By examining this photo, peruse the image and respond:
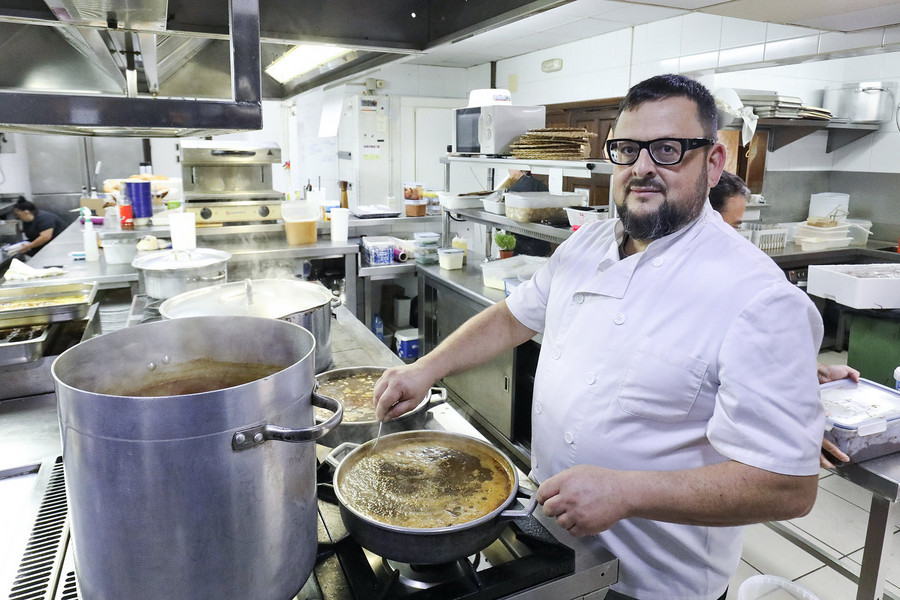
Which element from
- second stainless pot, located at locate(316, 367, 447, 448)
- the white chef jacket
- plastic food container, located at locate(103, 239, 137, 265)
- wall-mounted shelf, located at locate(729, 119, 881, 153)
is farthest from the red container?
wall-mounted shelf, located at locate(729, 119, 881, 153)

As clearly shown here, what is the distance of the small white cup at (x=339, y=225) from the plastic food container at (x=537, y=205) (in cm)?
147

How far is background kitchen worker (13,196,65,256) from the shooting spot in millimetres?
6352

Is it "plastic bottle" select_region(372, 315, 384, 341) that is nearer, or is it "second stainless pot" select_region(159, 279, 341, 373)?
"second stainless pot" select_region(159, 279, 341, 373)

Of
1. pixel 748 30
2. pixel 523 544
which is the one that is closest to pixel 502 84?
pixel 748 30

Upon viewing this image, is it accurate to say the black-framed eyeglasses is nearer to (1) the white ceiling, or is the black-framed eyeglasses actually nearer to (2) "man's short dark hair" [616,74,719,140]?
(2) "man's short dark hair" [616,74,719,140]

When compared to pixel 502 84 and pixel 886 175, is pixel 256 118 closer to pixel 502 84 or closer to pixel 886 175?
pixel 886 175

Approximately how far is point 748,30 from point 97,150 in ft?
27.0

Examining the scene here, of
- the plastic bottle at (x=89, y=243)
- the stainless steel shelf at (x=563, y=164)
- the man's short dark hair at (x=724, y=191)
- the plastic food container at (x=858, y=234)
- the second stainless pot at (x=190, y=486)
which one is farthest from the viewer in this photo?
the plastic food container at (x=858, y=234)

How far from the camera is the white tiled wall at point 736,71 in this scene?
5559mm

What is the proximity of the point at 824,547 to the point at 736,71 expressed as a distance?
3.95 meters

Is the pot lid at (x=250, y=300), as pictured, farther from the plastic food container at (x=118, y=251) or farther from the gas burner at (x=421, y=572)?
the plastic food container at (x=118, y=251)

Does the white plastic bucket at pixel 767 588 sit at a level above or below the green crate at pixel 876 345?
below

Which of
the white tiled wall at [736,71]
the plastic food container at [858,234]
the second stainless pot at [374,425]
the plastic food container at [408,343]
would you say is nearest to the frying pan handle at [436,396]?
the second stainless pot at [374,425]

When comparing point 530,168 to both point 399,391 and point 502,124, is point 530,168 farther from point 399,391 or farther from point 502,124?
point 399,391
